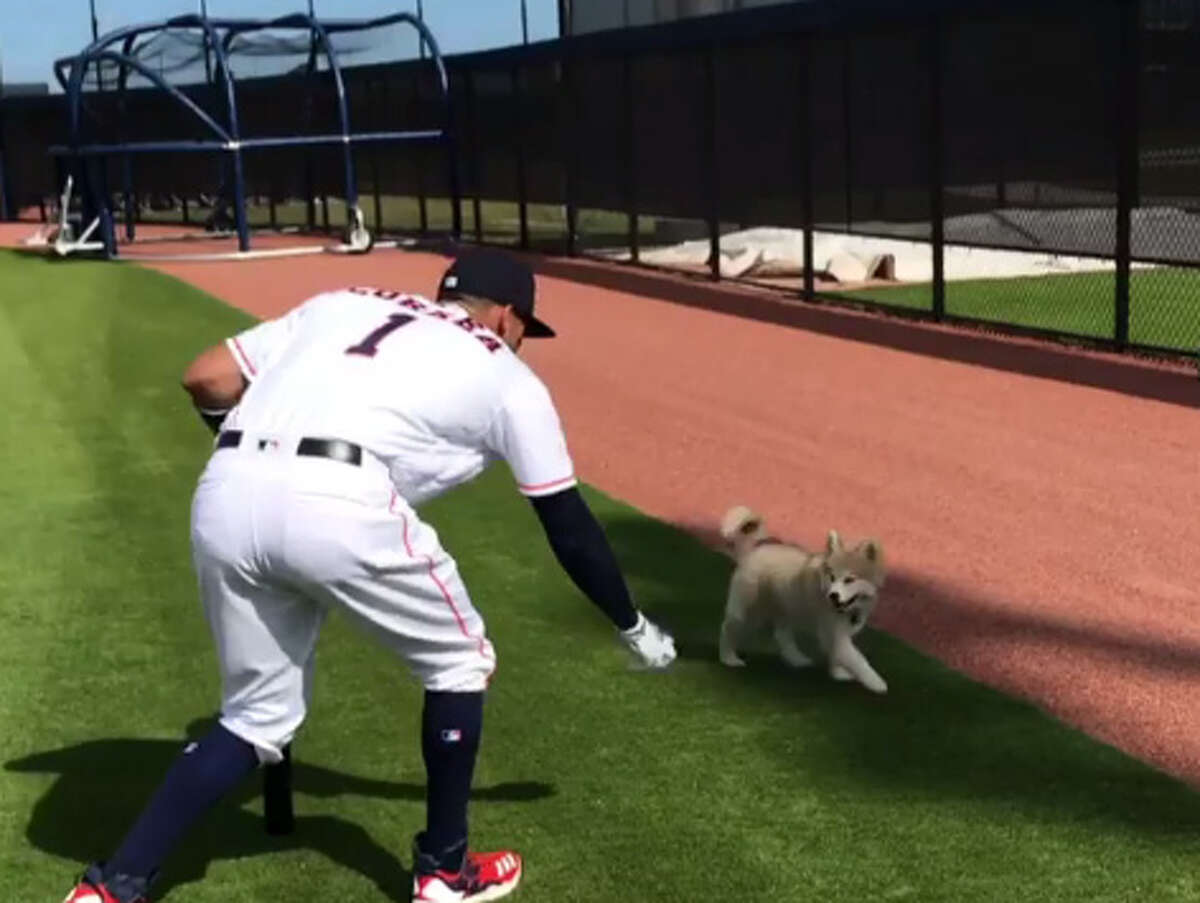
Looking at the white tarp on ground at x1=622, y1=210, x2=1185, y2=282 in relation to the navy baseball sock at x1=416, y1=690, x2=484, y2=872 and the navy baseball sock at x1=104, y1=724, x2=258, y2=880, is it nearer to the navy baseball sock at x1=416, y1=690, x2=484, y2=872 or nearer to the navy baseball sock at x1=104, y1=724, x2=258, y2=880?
the navy baseball sock at x1=416, y1=690, x2=484, y2=872

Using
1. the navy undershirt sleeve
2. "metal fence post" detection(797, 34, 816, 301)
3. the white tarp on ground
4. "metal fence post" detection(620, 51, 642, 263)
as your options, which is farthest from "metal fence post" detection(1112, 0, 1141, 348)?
the navy undershirt sleeve

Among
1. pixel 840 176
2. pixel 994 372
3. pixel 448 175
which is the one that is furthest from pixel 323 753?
pixel 448 175

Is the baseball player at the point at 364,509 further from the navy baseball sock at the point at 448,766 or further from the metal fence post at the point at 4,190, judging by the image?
the metal fence post at the point at 4,190

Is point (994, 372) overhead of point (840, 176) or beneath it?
beneath

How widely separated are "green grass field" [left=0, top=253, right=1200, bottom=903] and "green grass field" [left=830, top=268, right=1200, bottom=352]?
673 centimetres

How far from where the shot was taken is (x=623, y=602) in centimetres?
386

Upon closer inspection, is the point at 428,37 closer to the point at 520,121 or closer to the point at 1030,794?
the point at 520,121

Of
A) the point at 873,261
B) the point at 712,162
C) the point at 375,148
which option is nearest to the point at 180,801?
the point at 712,162

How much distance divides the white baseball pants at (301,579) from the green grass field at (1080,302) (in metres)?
9.00

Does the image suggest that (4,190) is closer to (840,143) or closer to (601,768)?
(840,143)

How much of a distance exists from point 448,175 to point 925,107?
12663 mm

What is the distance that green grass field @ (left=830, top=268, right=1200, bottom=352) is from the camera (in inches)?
516

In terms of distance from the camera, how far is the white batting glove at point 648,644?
395 cm

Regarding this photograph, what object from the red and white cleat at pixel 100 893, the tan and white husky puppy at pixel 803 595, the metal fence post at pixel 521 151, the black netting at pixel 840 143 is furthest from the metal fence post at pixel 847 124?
the red and white cleat at pixel 100 893
